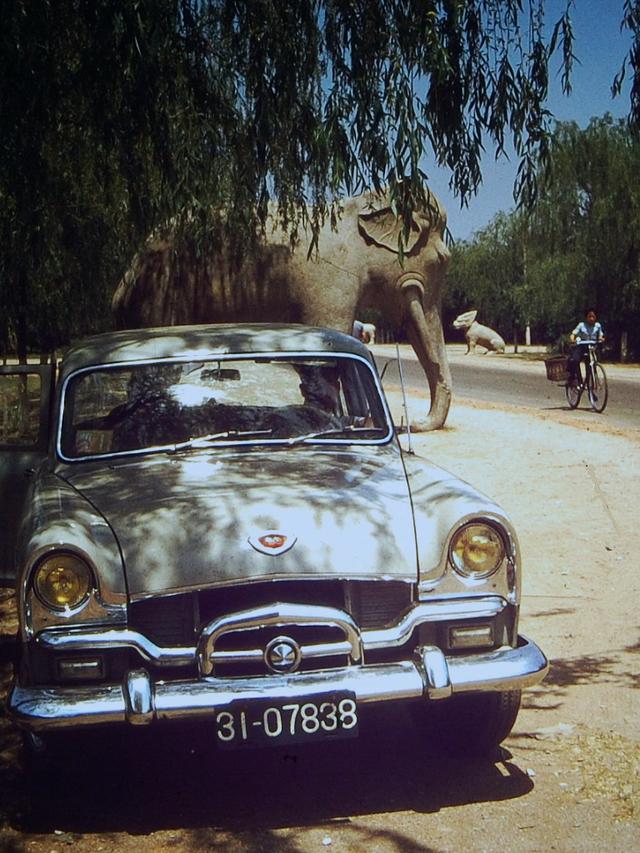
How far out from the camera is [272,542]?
14.7ft

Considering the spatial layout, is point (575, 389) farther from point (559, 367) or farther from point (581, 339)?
point (581, 339)

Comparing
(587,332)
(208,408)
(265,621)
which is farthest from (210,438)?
(587,332)

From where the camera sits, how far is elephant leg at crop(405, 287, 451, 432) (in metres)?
17.7

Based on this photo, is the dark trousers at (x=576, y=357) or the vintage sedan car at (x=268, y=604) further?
the dark trousers at (x=576, y=357)

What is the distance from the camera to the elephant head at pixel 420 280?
1670 cm

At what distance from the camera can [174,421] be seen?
587 cm

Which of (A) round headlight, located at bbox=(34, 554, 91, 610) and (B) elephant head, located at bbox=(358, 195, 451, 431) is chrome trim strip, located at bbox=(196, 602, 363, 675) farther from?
(B) elephant head, located at bbox=(358, 195, 451, 431)

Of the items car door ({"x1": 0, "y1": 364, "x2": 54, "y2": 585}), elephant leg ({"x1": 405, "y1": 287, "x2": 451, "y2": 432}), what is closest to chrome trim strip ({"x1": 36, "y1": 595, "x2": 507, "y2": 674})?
car door ({"x1": 0, "y1": 364, "x2": 54, "y2": 585})

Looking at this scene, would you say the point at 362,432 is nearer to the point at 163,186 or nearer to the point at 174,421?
the point at 174,421

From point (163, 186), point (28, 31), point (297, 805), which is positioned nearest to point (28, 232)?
point (163, 186)

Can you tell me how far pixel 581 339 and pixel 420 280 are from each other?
544cm

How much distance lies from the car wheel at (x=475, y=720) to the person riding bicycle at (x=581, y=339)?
17088 millimetres

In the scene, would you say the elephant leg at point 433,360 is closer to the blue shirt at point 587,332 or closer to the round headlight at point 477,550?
the blue shirt at point 587,332

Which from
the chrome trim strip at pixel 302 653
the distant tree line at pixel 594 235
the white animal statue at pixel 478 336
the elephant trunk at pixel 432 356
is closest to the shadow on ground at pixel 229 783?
the chrome trim strip at pixel 302 653
